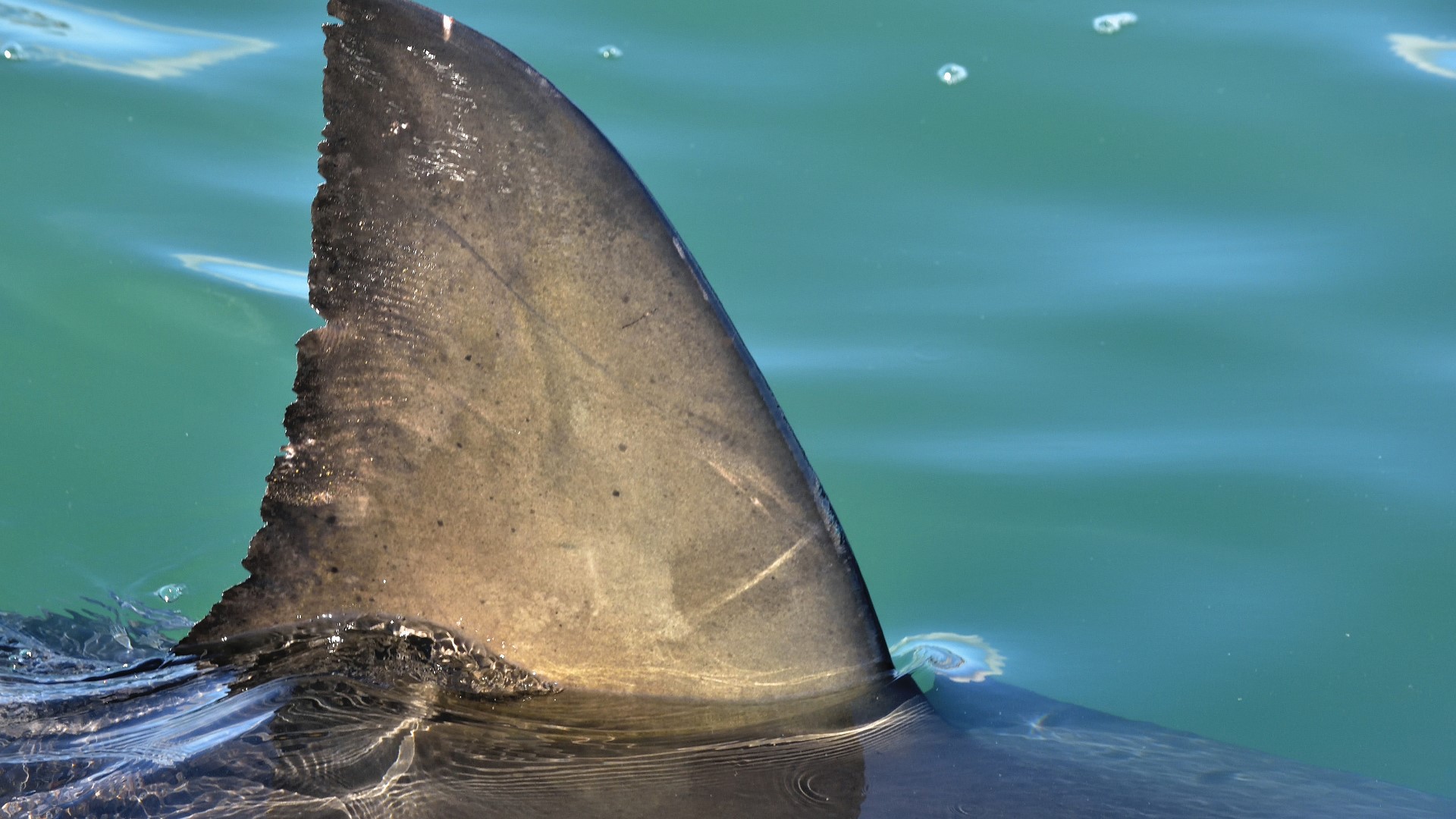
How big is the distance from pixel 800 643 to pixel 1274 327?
2.75 metres

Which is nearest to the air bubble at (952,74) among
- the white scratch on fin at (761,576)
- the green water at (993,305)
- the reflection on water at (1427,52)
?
the green water at (993,305)

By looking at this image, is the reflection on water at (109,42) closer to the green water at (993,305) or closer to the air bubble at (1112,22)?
the green water at (993,305)

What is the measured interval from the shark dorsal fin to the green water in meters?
1.33

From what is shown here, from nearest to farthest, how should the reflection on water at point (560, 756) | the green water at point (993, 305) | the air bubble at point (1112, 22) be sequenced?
the reflection on water at point (560, 756) → the green water at point (993, 305) → the air bubble at point (1112, 22)

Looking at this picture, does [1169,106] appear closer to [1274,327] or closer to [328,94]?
[1274,327]

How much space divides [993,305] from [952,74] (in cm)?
128

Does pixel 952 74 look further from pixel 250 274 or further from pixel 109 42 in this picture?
pixel 109 42

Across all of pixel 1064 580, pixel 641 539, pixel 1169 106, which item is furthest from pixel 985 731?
pixel 1169 106

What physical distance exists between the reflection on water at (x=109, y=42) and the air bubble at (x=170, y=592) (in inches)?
102

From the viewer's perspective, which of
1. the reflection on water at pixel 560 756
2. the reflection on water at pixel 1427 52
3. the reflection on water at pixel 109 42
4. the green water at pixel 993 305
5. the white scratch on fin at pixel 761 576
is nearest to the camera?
the reflection on water at pixel 560 756

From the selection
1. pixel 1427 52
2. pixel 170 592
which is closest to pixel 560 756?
pixel 170 592

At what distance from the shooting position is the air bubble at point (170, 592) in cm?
369

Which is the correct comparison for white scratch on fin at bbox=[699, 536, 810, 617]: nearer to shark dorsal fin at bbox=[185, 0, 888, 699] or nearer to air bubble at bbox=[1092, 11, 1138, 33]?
shark dorsal fin at bbox=[185, 0, 888, 699]

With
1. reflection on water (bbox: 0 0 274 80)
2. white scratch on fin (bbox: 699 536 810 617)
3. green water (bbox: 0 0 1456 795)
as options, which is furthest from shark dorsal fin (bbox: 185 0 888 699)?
reflection on water (bbox: 0 0 274 80)
